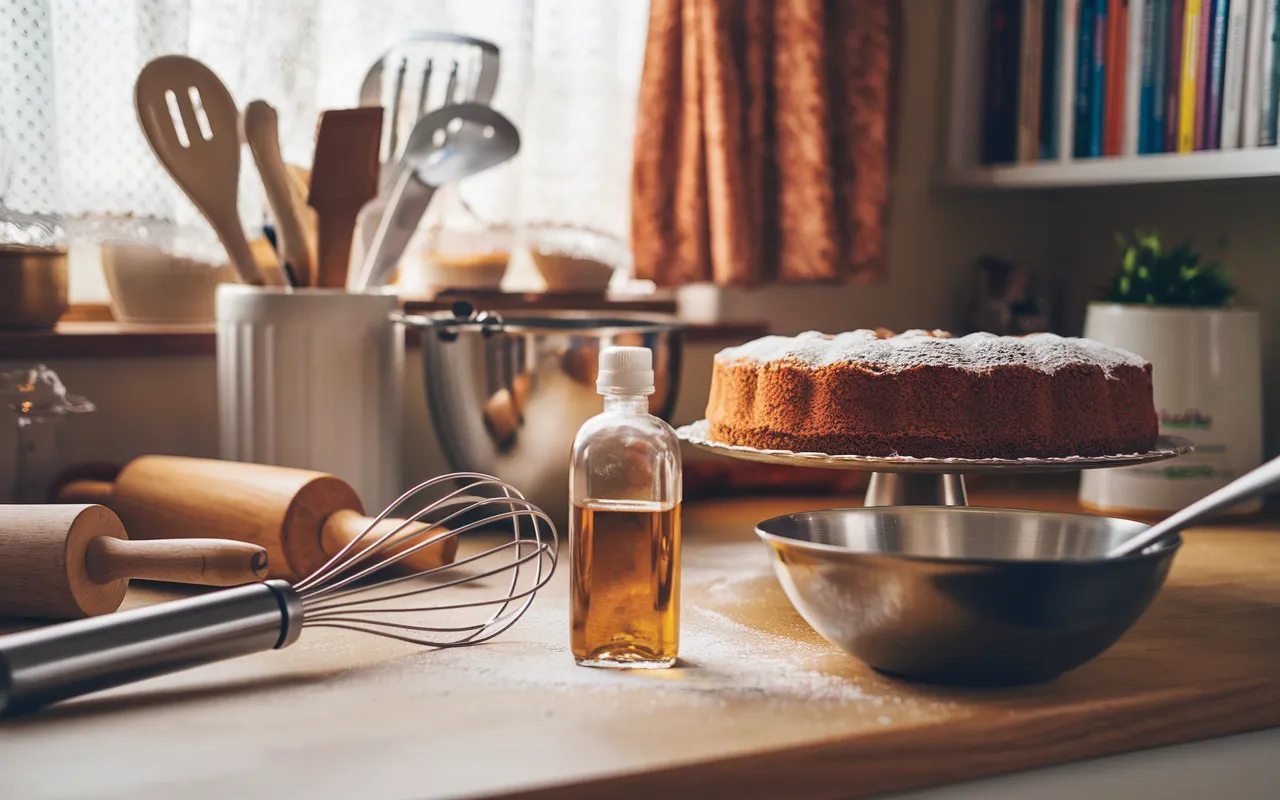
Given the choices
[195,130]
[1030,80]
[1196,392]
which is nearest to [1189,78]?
[1030,80]

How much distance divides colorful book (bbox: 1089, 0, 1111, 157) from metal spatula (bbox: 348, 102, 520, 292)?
720 mm

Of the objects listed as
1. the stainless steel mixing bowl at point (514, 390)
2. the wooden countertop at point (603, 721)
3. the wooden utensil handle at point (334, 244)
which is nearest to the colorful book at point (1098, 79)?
the stainless steel mixing bowl at point (514, 390)

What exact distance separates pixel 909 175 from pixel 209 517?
1091 millimetres

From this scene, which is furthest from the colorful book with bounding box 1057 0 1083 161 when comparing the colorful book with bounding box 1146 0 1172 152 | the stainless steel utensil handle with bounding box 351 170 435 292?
the stainless steel utensil handle with bounding box 351 170 435 292

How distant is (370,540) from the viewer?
973 millimetres

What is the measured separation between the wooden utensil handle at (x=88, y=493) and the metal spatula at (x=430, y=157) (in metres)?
0.28

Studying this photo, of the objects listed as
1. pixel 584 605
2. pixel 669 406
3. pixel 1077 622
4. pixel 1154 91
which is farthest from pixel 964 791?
pixel 1154 91

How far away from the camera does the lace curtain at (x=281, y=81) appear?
3.88 feet

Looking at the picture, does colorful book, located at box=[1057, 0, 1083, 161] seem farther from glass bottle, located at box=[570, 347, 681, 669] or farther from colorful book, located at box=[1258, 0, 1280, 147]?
glass bottle, located at box=[570, 347, 681, 669]

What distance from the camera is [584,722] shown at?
2.19 feet

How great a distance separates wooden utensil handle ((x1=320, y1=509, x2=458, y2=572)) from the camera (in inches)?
38.1

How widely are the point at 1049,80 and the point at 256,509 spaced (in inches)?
43.2

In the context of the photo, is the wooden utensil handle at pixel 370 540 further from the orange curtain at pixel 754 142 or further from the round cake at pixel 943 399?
the orange curtain at pixel 754 142

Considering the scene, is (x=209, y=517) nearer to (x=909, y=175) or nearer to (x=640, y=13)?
(x=640, y=13)
